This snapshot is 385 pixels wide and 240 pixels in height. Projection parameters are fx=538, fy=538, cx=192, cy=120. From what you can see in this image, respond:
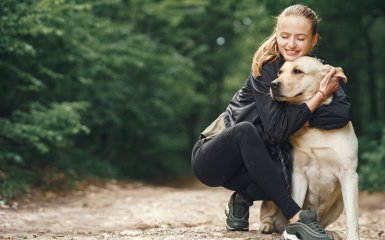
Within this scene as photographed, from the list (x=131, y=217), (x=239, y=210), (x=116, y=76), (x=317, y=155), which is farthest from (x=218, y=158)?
(x=116, y=76)

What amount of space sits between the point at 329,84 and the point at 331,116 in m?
0.22

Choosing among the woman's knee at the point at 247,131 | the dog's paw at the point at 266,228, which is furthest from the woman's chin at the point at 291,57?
the dog's paw at the point at 266,228

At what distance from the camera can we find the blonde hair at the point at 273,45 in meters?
3.72

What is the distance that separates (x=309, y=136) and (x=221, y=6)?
16312mm

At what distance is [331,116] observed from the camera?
137 inches

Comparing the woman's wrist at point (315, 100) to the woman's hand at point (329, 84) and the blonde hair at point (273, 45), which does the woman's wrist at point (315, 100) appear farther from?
the blonde hair at point (273, 45)

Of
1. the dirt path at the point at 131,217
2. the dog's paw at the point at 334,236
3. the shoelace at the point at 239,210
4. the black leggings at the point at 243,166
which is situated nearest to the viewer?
the black leggings at the point at 243,166

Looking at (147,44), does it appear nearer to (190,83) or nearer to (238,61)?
(190,83)

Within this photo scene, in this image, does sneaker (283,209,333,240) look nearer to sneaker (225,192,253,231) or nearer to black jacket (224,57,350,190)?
black jacket (224,57,350,190)

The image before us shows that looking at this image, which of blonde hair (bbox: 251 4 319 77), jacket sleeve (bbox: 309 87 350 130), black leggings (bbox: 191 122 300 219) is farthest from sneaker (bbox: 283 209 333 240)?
blonde hair (bbox: 251 4 319 77)

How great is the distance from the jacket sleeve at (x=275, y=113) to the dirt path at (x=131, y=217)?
761mm

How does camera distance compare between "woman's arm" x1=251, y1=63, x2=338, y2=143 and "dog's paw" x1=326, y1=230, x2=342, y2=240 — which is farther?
"dog's paw" x1=326, y1=230, x2=342, y2=240

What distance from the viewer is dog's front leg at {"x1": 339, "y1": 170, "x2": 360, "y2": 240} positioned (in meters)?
3.43

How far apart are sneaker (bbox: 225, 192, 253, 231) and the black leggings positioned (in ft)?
0.20
